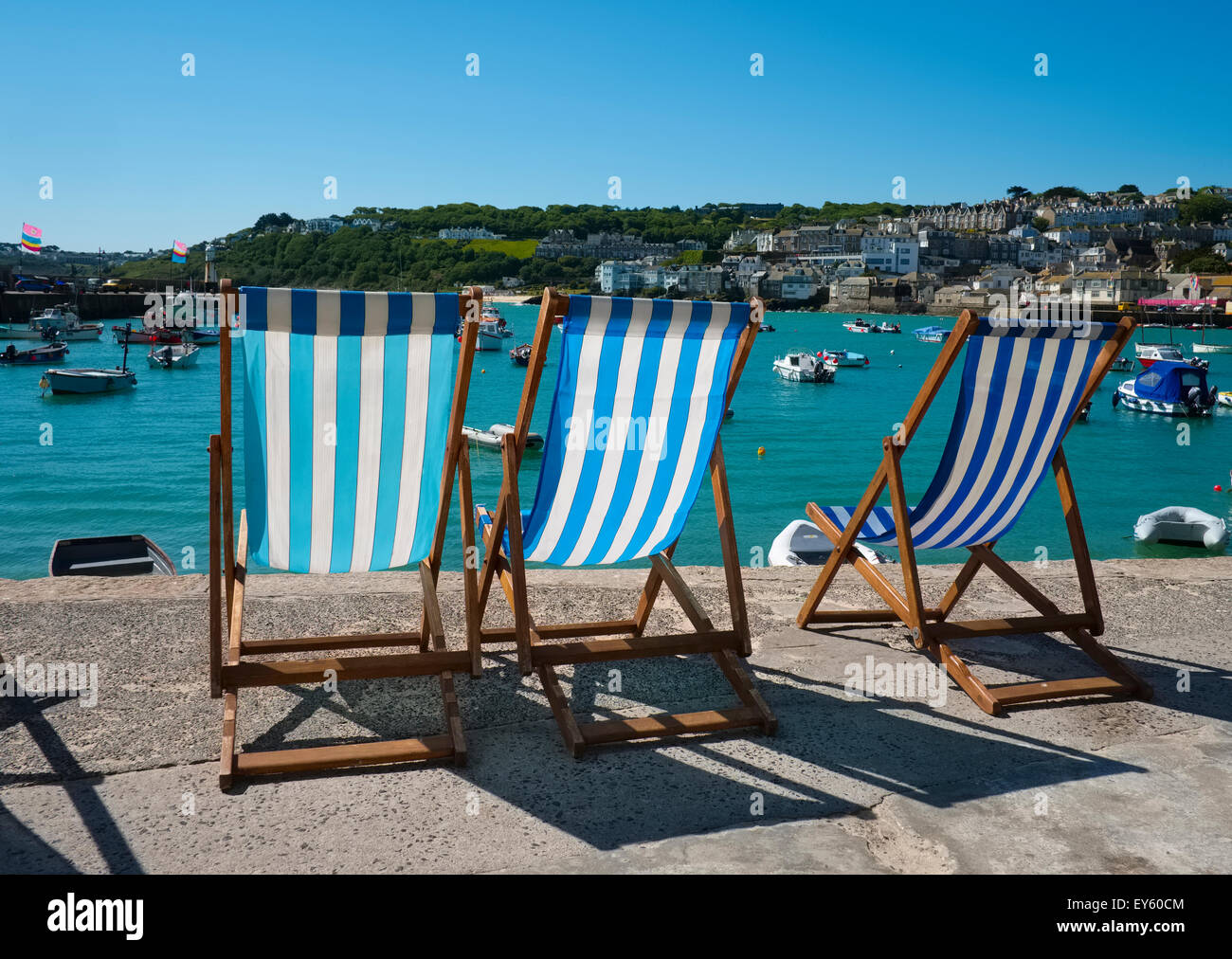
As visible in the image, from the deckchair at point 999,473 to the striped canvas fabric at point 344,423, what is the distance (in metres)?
1.67

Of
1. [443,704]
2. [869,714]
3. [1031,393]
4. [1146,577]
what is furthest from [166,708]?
[1146,577]

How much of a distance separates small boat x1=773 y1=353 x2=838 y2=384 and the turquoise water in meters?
0.82

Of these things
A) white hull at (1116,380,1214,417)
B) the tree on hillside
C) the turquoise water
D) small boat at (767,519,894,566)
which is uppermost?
the tree on hillside

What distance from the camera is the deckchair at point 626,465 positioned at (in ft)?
9.99

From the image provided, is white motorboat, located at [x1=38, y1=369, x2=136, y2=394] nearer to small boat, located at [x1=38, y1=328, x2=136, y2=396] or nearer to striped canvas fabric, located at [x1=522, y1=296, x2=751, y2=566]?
small boat, located at [x1=38, y1=328, x2=136, y2=396]

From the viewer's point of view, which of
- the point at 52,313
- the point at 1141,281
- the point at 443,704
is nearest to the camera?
the point at 443,704

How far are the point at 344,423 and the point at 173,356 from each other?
196ft

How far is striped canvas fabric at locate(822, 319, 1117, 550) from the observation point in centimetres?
350

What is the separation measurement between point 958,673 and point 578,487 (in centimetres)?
155

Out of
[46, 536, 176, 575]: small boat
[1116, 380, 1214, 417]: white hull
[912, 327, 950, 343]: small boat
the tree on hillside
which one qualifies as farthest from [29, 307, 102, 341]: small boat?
the tree on hillside

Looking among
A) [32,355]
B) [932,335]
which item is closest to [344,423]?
[32,355]

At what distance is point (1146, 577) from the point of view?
493 centimetres

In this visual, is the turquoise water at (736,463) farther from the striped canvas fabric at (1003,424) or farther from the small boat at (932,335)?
the small boat at (932,335)
